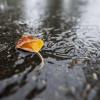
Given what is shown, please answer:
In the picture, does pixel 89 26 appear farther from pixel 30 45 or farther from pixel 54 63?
pixel 54 63

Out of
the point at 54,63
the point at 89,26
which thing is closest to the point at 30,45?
the point at 54,63

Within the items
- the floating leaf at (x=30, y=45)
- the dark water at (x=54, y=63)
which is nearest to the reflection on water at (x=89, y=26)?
the dark water at (x=54, y=63)

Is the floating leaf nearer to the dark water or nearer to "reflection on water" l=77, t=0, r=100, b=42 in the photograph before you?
the dark water

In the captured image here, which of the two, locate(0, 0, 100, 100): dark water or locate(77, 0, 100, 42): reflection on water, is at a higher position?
locate(0, 0, 100, 100): dark water

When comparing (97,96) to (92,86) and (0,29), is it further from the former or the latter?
(0,29)

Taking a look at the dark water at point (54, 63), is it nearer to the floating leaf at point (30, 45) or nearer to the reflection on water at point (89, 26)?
the reflection on water at point (89, 26)

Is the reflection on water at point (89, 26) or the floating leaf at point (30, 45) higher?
the floating leaf at point (30, 45)

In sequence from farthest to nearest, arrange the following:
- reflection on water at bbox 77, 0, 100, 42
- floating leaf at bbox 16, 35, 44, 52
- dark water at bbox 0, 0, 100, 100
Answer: reflection on water at bbox 77, 0, 100, 42, floating leaf at bbox 16, 35, 44, 52, dark water at bbox 0, 0, 100, 100

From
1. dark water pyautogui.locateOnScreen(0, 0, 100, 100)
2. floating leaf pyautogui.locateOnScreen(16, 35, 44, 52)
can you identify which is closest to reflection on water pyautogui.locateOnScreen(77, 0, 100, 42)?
dark water pyautogui.locateOnScreen(0, 0, 100, 100)

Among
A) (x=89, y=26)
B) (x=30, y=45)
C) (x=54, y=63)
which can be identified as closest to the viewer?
(x=54, y=63)
